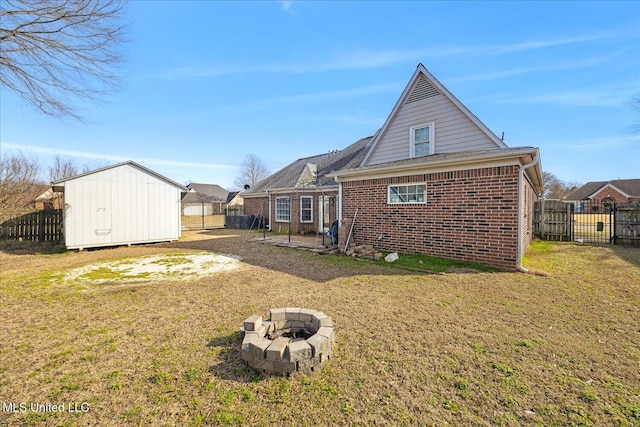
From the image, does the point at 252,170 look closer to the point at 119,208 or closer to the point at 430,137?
the point at 119,208

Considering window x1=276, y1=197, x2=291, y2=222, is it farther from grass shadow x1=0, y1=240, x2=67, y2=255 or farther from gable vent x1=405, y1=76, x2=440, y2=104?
grass shadow x1=0, y1=240, x2=67, y2=255

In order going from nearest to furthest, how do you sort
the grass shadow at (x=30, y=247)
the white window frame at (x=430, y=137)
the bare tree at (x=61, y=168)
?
1. the white window frame at (x=430, y=137)
2. the grass shadow at (x=30, y=247)
3. the bare tree at (x=61, y=168)

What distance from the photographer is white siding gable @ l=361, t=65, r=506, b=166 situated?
8.68 m

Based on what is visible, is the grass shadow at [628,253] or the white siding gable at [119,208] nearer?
the grass shadow at [628,253]

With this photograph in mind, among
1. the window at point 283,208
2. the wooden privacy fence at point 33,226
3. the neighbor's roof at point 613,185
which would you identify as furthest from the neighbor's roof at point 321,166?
the neighbor's roof at point 613,185

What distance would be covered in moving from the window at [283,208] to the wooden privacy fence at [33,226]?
10624 mm

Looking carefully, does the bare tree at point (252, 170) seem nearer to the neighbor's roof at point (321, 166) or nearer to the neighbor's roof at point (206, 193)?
the neighbor's roof at point (206, 193)

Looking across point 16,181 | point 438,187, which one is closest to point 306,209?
point 438,187

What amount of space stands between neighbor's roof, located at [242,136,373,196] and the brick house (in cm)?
487

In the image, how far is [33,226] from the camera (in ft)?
38.4

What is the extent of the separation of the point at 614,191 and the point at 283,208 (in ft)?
173

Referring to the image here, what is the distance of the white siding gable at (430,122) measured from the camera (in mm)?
8680

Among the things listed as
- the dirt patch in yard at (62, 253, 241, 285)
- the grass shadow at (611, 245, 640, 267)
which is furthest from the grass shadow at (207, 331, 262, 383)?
the grass shadow at (611, 245, 640, 267)

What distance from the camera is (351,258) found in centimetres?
862
